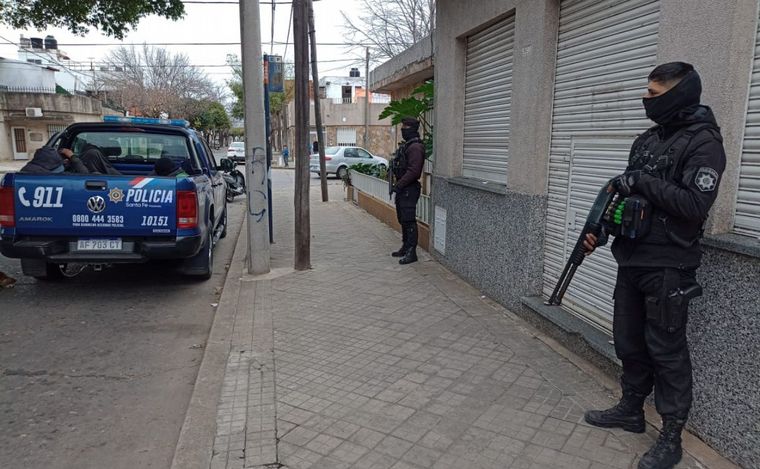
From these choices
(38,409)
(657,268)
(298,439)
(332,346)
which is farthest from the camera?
(332,346)

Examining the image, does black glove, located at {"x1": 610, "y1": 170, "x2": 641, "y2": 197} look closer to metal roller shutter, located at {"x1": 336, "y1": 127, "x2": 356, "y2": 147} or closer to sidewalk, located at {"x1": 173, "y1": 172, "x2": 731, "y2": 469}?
sidewalk, located at {"x1": 173, "y1": 172, "x2": 731, "y2": 469}

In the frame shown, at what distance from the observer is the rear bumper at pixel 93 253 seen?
5.68 meters

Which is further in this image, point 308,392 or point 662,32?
point 308,392

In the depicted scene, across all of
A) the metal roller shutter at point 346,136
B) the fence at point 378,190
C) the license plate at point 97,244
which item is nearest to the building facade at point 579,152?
the fence at point 378,190

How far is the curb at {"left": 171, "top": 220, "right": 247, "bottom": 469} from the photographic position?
3.08m

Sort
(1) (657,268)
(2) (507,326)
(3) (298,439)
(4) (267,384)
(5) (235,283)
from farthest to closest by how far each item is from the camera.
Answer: (5) (235,283) < (2) (507,326) < (4) (267,384) < (3) (298,439) < (1) (657,268)

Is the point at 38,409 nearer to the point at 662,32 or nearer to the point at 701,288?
the point at 701,288

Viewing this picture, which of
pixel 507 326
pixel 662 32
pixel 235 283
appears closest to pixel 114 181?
pixel 235 283

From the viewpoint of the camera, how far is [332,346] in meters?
4.59

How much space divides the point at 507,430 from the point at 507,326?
184 centimetres

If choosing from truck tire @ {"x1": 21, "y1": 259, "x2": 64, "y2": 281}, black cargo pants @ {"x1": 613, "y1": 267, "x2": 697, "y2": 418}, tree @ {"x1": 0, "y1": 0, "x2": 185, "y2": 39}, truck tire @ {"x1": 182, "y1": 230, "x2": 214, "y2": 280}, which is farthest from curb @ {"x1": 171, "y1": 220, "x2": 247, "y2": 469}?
tree @ {"x1": 0, "y1": 0, "x2": 185, "y2": 39}

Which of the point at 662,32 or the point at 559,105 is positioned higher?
the point at 662,32

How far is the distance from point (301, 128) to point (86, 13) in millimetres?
6197

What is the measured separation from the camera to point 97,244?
228 inches
